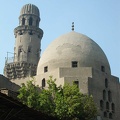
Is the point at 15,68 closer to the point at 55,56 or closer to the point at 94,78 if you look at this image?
the point at 55,56

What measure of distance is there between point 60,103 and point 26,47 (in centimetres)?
2380

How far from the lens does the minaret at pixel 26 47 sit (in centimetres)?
4445

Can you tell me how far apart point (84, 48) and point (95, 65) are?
2.25 m

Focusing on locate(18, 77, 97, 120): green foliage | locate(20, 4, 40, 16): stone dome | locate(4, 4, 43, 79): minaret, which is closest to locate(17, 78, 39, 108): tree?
locate(18, 77, 97, 120): green foliage

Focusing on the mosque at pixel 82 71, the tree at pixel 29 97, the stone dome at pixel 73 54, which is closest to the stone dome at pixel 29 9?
the mosque at pixel 82 71

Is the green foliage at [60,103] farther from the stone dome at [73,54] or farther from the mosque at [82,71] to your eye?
the stone dome at [73,54]

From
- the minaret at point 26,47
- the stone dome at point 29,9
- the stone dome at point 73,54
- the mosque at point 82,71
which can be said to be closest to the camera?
the mosque at point 82,71

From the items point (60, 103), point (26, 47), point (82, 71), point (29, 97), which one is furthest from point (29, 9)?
point (60, 103)

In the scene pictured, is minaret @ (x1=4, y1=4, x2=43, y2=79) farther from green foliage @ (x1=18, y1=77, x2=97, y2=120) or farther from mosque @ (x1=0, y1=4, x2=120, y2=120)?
green foliage @ (x1=18, y1=77, x2=97, y2=120)

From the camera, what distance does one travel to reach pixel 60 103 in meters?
22.8

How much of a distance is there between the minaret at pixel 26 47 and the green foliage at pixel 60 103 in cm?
1966

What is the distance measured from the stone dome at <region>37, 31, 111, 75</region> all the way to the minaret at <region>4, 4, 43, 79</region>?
9.81 metres

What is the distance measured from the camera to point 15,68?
4456 centimetres

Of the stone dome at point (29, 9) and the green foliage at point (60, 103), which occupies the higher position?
the stone dome at point (29, 9)
